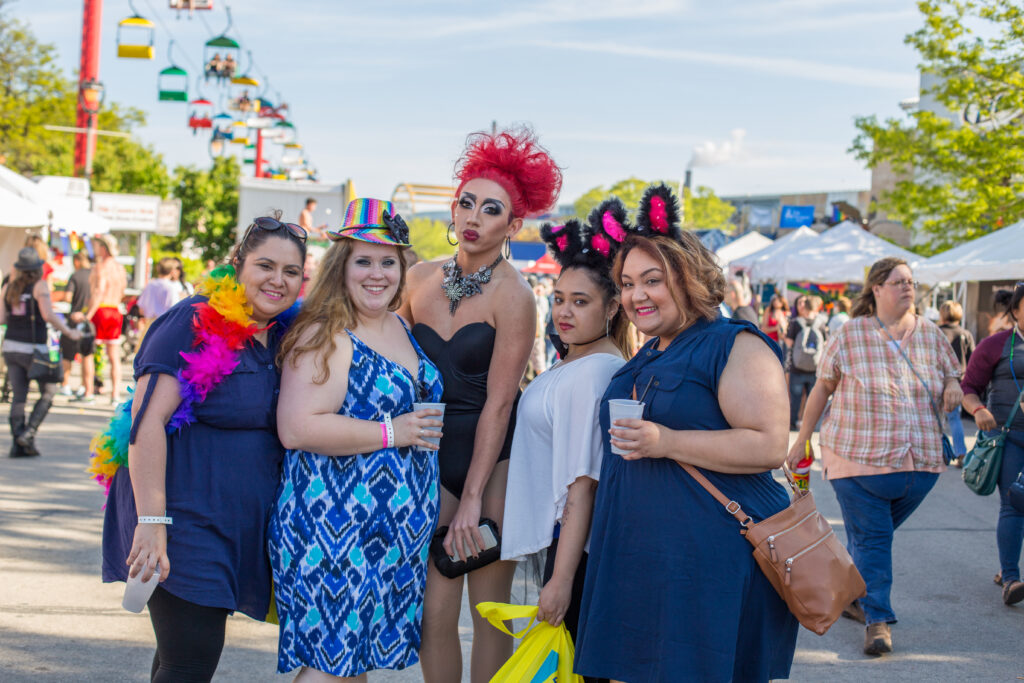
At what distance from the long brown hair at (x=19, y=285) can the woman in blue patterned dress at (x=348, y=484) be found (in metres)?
7.09

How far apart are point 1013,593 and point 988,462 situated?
778 millimetres

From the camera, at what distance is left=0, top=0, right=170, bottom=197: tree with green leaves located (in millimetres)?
26125

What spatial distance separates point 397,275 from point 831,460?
3047 mm

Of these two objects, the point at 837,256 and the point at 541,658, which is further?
the point at 837,256

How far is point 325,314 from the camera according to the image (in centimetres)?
303

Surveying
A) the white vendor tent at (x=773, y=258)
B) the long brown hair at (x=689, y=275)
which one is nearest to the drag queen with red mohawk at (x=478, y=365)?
the long brown hair at (x=689, y=275)

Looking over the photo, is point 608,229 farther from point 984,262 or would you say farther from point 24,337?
point 984,262

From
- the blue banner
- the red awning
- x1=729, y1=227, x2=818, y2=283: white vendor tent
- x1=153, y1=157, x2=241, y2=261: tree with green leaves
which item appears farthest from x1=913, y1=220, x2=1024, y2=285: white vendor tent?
x1=153, y1=157, x2=241, y2=261: tree with green leaves

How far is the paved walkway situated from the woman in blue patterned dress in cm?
111

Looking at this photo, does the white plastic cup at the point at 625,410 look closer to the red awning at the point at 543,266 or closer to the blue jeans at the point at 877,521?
the blue jeans at the point at 877,521

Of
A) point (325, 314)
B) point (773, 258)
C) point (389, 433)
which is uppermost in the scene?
point (773, 258)

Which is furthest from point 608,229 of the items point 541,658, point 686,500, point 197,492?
point 197,492

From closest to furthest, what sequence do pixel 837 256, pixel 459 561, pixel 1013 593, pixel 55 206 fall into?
pixel 459 561 → pixel 1013 593 → pixel 55 206 → pixel 837 256

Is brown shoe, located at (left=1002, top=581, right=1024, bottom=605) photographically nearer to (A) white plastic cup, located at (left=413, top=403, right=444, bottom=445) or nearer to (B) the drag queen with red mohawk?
(B) the drag queen with red mohawk
